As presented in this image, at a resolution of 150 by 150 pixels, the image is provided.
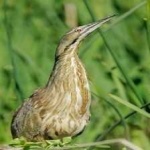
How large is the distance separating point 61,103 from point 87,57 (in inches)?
76.4

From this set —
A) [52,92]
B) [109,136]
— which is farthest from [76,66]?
[109,136]

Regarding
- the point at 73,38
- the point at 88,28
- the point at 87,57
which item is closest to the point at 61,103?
the point at 73,38

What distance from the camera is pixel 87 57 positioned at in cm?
816

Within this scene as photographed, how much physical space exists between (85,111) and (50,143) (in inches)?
81.3

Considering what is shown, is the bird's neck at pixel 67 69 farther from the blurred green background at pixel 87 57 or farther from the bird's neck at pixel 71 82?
the blurred green background at pixel 87 57

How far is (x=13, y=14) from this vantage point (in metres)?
8.85

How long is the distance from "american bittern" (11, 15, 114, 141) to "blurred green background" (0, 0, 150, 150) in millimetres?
380

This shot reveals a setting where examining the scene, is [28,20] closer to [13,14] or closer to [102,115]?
[13,14]

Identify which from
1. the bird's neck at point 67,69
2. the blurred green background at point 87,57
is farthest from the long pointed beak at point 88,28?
the blurred green background at point 87,57

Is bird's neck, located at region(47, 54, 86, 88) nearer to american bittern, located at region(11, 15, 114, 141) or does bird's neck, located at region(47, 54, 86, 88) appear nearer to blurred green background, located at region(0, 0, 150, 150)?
american bittern, located at region(11, 15, 114, 141)

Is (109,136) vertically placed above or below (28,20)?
below

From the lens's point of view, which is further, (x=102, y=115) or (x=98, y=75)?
(x=98, y=75)

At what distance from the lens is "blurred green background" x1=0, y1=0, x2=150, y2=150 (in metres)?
7.12

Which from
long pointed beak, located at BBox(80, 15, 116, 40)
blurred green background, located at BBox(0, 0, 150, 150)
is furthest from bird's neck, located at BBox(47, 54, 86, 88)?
blurred green background, located at BBox(0, 0, 150, 150)
